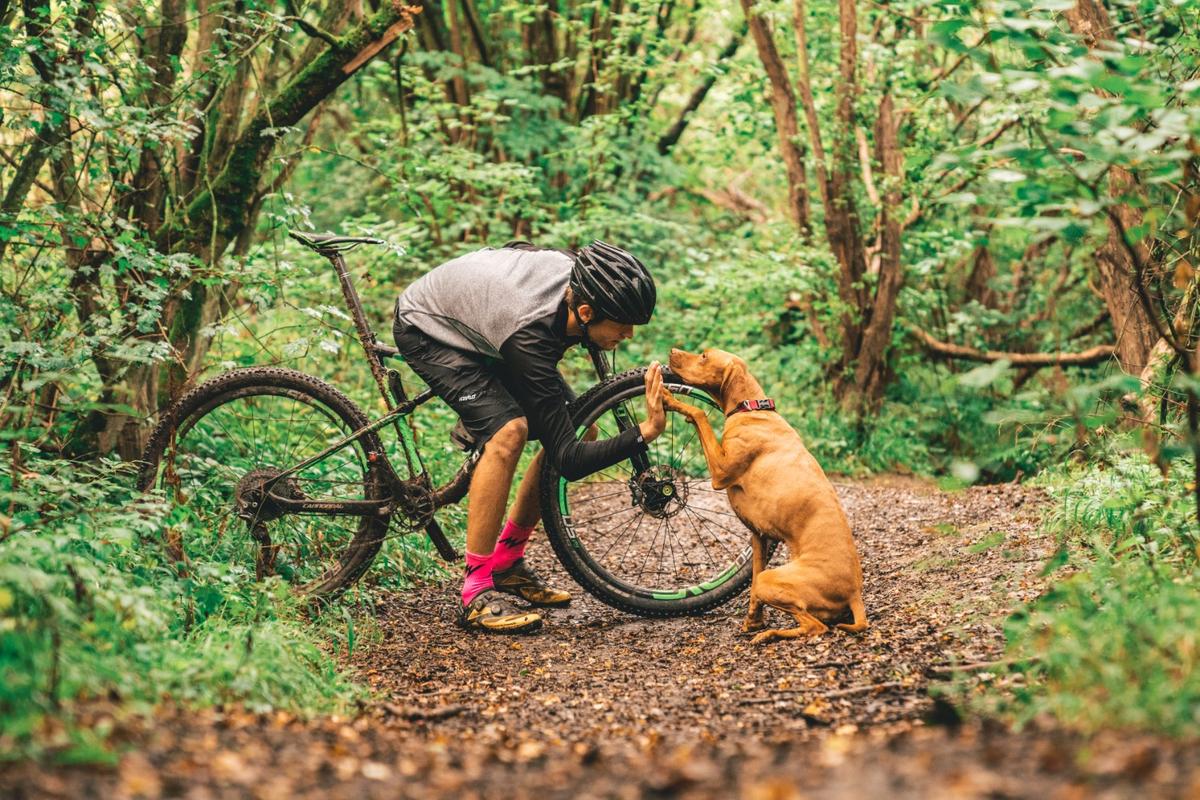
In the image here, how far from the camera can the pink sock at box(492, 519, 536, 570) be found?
4316 millimetres

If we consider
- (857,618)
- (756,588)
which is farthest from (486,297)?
(857,618)

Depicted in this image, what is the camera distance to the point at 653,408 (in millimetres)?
4039

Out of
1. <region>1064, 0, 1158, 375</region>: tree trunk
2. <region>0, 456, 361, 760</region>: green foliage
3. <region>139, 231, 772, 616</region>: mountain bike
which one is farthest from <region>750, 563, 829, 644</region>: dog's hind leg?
<region>1064, 0, 1158, 375</region>: tree trunk

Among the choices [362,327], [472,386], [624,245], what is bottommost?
[472,386]

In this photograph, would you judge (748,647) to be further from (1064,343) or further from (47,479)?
(1064,343)

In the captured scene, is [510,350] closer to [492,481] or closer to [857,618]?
[492,481]

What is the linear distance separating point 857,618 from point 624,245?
5754 millimetres

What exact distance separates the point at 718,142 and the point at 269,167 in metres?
6.81

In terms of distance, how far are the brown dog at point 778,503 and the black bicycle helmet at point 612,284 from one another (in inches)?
12.4

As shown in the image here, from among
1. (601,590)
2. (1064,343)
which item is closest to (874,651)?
(601,590)

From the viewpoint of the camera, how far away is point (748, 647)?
3689mm

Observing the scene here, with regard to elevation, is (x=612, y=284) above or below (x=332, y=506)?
above

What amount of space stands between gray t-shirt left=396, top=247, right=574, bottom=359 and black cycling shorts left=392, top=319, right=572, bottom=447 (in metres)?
0.06

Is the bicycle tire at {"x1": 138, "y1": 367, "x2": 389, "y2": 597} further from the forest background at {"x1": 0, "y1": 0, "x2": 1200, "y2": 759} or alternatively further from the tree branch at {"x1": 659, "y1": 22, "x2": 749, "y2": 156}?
the tree branch at {"x1": 659, "y1": 22, "x2": 749, "y2": 156}
